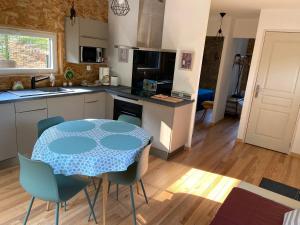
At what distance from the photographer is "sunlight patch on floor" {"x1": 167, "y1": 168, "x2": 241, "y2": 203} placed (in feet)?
8.93

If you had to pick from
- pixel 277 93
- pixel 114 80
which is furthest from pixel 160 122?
pixel 277 93

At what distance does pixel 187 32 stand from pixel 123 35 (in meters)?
1.28

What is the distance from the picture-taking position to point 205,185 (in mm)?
2910

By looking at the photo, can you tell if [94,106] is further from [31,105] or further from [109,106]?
[31,105]

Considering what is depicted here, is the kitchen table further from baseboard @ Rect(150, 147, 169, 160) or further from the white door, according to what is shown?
the white door

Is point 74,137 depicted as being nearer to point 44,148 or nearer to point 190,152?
point 44,148

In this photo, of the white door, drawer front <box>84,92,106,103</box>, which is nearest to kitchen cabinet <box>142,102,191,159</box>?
drawer front <box>84,92,106,103</box>

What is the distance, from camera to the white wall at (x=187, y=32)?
344 cm

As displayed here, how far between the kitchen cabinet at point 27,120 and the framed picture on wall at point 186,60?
84.6 inches

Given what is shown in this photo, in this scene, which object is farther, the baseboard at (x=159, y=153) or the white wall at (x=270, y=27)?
the white wall at (x=270, y=27)

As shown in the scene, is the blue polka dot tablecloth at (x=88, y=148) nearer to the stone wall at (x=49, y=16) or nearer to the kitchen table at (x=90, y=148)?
the kitchen table at (x=90, y=148)

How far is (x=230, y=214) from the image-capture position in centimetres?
162

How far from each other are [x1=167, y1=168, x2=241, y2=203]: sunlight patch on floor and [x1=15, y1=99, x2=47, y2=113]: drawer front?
6.62 feet

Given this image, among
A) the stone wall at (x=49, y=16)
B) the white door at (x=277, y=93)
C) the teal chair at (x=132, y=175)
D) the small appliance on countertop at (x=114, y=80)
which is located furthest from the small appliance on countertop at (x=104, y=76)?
the white door at (x=277, y=93)
